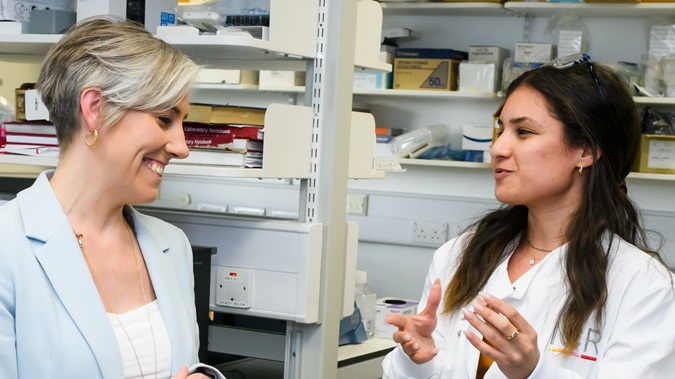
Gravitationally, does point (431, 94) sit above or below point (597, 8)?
below

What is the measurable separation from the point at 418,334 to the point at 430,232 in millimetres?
2488

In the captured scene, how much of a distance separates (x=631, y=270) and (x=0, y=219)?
118cm

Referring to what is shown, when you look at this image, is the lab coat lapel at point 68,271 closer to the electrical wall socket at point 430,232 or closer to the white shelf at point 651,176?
the white shelf at point 651,176

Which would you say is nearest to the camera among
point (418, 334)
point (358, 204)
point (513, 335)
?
point (513, 335)

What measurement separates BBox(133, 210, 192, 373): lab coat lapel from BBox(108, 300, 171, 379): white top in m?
0.01

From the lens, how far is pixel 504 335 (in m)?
1.57

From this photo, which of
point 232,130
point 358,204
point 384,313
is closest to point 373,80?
point 358,204

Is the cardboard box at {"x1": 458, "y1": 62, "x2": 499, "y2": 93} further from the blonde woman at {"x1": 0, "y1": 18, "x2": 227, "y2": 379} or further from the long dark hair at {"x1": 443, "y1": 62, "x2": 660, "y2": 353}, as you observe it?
the blonde woman at {"x1": 0, "y1": 18, "x2": 227, "y2": 379}

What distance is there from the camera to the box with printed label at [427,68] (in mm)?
4020

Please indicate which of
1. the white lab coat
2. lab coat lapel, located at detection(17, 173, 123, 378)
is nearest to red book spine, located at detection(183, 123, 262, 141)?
the white lab coat

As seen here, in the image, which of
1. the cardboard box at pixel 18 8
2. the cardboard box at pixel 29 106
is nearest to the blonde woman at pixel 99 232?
the cardboard box at pixel 29 106

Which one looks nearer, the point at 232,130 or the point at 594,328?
the point at 594,328

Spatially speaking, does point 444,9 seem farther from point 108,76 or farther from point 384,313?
point 108,76

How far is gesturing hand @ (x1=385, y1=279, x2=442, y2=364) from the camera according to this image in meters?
1.78
